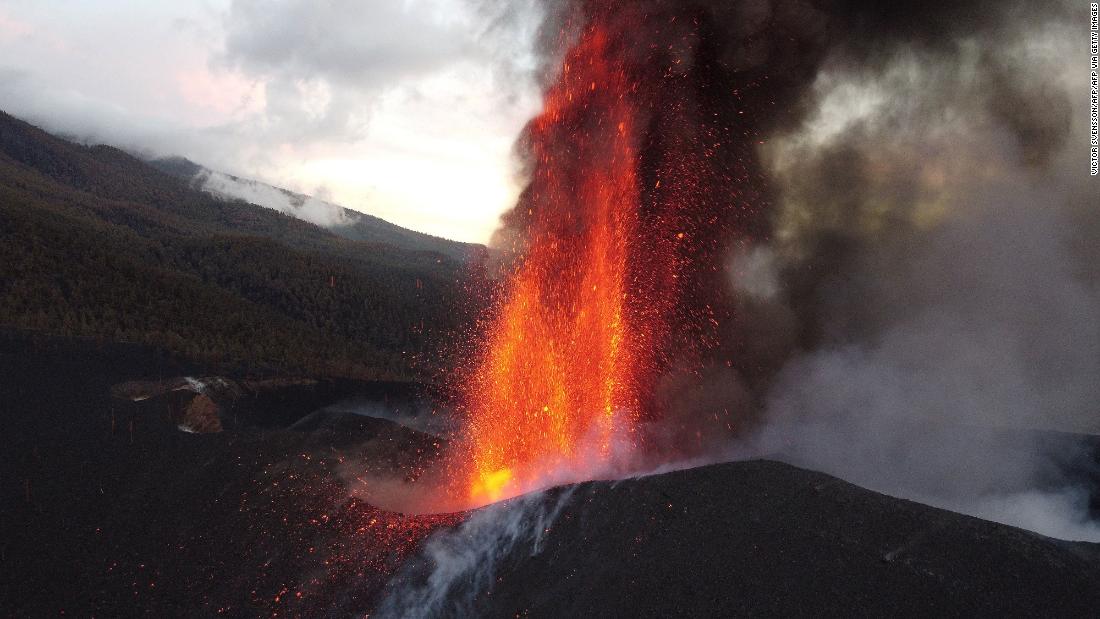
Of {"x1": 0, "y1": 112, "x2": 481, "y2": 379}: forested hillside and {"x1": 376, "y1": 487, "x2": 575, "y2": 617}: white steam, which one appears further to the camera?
{"x1": 0, "y1": 112, "x2": 481, "y2": 379}: forested hillside

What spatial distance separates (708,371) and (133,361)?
39.7m

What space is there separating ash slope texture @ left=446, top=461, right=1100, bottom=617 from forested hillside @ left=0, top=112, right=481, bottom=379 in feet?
159

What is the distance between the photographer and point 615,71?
25.3m

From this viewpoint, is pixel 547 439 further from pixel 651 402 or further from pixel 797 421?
pixel 797 421

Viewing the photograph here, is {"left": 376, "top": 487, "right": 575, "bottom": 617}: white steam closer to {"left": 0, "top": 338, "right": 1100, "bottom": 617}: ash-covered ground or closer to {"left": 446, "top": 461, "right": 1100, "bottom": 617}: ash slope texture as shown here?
{"left": 0, "top": 338, "right": 1100, "bottom": 617}: ash-covered ground

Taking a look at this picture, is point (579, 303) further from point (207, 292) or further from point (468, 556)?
point (207, 292)

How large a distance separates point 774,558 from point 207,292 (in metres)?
80.9

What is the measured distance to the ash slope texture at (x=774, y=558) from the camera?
12.1 m

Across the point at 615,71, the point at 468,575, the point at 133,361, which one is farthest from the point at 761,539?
the point at 133,361

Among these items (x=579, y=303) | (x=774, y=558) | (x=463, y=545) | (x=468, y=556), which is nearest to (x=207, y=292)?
(x=579, y=303)

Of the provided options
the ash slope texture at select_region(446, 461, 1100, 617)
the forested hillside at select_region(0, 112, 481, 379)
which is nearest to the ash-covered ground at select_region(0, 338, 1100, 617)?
the ash slope texture at select_region(446, 461, 1100, 617)

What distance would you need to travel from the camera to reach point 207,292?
3118 inches

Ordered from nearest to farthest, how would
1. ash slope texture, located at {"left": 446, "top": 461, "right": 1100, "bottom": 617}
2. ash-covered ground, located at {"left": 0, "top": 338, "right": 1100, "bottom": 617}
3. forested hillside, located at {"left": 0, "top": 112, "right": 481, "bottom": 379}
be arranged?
ash slope texture, located at {"left": 446, "top": 461, "right": 1100, "bottom": 617} → ash-covered ground, located at {"left": 0, "top": 338, "right": 1100, "bottom": 617} → forested hillside, located at {"left": 0, "top": 112, "right": 481, "bottom": 379}

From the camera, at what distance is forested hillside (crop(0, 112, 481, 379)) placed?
60.9 meters
